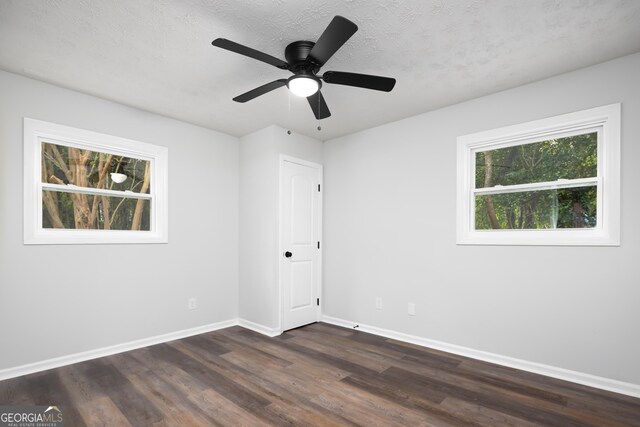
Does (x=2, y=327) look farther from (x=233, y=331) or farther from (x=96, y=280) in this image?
(x=233, y=331)

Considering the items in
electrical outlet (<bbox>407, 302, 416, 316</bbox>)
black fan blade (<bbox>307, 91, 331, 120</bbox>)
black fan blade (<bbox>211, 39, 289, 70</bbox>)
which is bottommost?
electrical outlet (<bbox>407, 302, 416, 316</bbox>)

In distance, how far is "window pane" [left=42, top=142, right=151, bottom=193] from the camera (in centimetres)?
310

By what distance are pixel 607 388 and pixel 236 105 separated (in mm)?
4131

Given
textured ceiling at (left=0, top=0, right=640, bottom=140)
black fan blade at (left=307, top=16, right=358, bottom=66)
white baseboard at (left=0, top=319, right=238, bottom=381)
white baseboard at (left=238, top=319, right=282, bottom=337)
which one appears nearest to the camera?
black fan blade at (left=307, top=16, right=358, bottom=66)

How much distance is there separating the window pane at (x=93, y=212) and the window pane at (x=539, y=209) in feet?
12.1

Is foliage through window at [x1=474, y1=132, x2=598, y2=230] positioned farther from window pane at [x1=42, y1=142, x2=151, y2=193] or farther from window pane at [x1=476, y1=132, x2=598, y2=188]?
window pane at [x1=42, y1=142, x2=151, y2=193]

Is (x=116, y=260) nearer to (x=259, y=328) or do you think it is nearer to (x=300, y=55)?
(x=259, y=328)

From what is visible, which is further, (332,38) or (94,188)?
(94,188)

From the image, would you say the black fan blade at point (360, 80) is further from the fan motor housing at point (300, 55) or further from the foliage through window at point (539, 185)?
the foliage through window at point (539, 185)

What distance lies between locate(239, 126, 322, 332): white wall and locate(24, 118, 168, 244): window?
1.03m

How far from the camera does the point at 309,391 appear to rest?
2.57m

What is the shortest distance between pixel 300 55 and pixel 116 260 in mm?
2774

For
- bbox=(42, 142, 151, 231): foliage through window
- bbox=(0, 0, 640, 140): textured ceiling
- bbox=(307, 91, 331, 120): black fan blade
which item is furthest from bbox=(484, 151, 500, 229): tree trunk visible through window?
bbox=(42, 142, 151, 231): foliage through window

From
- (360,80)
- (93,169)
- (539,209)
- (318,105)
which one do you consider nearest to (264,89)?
(318,105)
